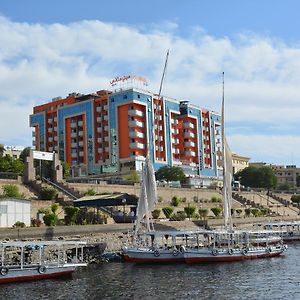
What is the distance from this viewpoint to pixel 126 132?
497 feet

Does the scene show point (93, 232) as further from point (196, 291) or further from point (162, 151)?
point (162, 151)

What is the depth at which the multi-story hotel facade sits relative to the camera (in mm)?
151250

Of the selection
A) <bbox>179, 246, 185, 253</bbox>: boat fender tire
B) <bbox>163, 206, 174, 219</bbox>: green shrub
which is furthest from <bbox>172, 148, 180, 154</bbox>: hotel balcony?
<bbox>179, 246, 185, 253</bbox>: boat fender tire

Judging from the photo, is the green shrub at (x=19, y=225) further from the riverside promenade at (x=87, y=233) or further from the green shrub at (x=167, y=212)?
the green shrub at (x=167, y=212)

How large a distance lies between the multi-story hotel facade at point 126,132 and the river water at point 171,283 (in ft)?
286

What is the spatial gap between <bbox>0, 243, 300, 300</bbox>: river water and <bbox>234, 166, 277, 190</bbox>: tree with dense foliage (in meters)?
114

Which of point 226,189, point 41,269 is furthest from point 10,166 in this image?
point 41,269

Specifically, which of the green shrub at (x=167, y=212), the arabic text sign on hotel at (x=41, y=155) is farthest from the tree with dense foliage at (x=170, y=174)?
the arabic text sign on hotel at (x=41, y=155)

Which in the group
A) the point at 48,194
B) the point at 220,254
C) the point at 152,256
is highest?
the point at 48,194

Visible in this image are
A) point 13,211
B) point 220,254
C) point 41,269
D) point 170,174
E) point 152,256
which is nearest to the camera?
point 41,269

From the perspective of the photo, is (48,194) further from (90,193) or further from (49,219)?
(49,219)

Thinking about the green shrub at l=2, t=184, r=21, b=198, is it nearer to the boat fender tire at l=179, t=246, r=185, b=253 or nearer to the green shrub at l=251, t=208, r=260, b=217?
the boat fender tire at l=179, t=246, r=185, b=253

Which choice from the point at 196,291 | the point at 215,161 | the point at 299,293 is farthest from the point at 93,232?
the point at 215,161

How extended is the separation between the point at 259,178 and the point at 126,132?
1910 inches
